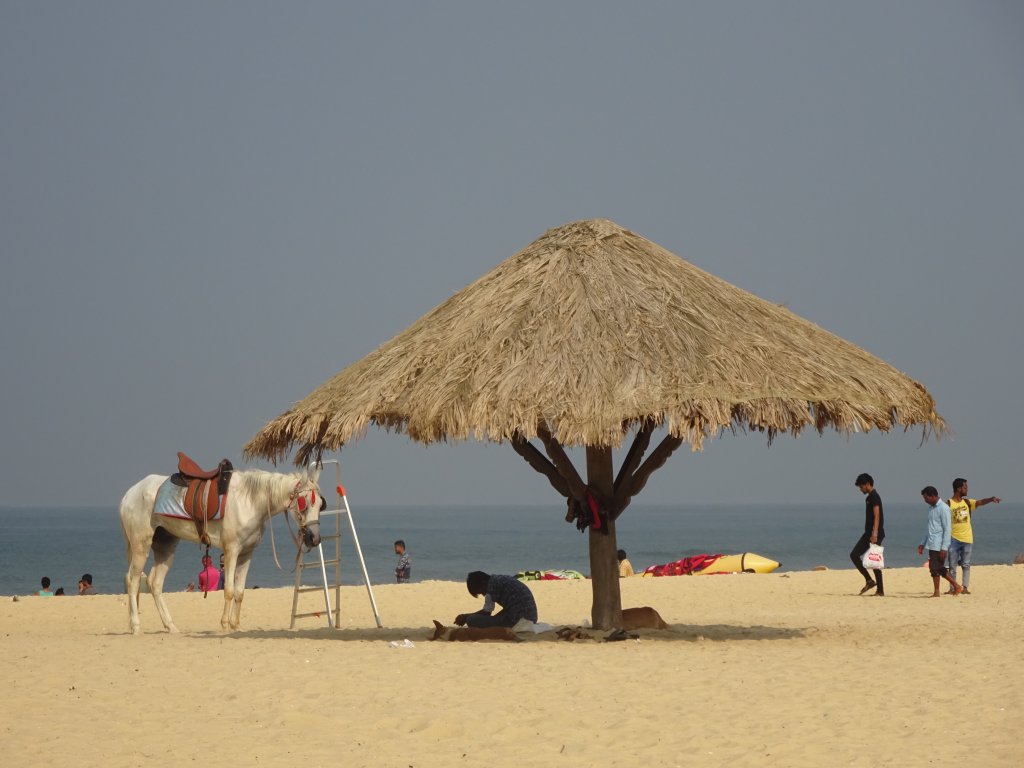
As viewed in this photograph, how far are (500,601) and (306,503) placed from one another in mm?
2527

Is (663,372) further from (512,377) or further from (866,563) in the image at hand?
(866,563)

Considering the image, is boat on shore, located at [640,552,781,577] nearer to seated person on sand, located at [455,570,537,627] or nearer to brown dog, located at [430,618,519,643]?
seated person on sand, located at [455,570,537,627]

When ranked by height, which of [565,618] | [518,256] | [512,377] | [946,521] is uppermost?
[518,256]

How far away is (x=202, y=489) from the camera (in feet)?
44.7

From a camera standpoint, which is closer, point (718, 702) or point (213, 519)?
point (718, 702)

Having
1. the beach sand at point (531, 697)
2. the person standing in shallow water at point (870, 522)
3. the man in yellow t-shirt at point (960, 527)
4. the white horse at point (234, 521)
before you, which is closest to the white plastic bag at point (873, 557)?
the person standing in shallow water at point (870, 522)

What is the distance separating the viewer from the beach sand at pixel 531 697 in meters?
7.29

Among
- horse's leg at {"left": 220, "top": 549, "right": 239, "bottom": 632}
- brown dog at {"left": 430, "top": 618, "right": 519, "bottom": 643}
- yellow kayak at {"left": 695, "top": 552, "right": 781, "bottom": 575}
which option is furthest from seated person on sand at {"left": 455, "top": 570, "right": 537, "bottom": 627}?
yellow kayak at {"left": 695, "top": 552, "right": 781, "bottom": 575}

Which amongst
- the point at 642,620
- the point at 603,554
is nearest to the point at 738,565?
the point at 642,620

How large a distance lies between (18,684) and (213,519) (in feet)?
13.9

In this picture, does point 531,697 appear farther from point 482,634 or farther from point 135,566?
point 135,566

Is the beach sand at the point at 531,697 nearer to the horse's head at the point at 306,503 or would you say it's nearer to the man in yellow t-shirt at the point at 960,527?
the horse's head at the point at 306,503

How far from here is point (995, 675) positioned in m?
9.49

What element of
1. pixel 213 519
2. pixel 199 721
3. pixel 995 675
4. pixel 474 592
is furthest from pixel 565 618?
pixel 199 721
